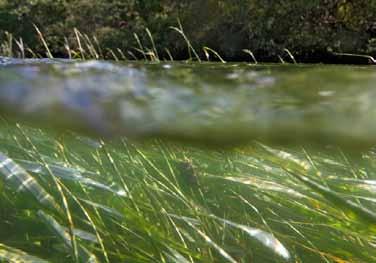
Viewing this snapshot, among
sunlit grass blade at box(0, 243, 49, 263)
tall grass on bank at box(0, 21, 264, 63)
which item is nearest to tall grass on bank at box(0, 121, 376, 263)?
sunlit grass blade at box(0, 243, 49, 263)

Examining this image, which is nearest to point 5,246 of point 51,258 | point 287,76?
point 51,258

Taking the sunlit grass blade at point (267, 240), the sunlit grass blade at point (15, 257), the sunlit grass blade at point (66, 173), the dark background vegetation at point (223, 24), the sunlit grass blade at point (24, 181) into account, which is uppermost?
the sunlit grass blade at point (24, 181)

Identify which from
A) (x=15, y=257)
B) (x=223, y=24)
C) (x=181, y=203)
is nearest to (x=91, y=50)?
(x=181, y=203)

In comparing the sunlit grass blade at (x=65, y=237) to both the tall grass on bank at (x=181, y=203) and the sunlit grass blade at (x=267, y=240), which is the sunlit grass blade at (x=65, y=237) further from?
the sunlit grass blade at (x=267, y=240)

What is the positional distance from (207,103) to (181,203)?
0.29m

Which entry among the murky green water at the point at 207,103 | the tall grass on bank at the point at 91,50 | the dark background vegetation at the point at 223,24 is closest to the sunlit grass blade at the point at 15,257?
the murky green water at the point at 207,103

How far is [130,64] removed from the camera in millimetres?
1800

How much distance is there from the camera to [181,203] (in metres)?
1.26

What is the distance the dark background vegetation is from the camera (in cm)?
701

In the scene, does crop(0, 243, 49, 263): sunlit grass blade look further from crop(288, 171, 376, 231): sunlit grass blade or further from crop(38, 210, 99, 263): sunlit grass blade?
crop(288, 171, 376, 231): sunlit grass blade

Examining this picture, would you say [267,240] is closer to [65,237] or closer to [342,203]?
[342,203]

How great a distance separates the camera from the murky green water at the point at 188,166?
1.20m

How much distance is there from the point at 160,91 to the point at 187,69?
0.21m

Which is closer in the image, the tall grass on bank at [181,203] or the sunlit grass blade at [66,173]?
the tall grass on bank at [181,203]
